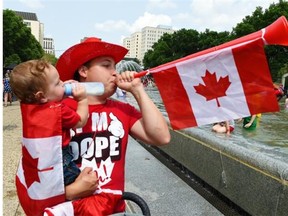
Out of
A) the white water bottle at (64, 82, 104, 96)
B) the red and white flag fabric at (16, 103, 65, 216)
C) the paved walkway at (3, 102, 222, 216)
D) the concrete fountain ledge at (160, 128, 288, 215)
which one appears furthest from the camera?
the paved walkway at (3, 102, 222, 216)

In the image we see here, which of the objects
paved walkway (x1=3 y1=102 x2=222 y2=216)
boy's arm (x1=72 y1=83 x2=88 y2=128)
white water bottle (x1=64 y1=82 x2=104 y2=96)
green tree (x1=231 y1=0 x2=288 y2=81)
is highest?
green tree (x1=231 y1=0 x2=288 y2=81)

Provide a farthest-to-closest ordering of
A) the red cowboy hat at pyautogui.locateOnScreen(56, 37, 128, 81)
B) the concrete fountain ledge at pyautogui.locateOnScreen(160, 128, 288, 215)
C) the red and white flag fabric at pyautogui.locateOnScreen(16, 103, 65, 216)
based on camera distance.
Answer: the concrete fountain ledge at pyautogui.locateOnScreen(160, 128, 288, 215) → the red cowboy hat at pyautogui.locateOnScreen(56, 37, 128, 81) → the red and white flag fabric at pyautogui.locateOnScreen(16, 103, 65, 216)

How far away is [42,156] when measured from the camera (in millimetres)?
1613

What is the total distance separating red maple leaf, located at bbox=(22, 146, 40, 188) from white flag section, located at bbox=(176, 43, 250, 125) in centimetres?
119

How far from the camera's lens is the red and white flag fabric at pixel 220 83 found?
2.31 m

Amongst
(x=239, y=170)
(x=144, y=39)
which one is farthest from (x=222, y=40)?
(x=144, y=39)

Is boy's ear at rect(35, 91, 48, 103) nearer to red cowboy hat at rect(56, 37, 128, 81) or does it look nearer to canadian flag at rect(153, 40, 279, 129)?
red cowboy hat at rect(56, 37, 128, 81)

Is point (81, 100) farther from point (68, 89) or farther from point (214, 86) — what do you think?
point (214, 86)

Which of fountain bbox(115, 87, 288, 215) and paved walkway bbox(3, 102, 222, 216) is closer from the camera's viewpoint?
fountain bbox(115, 87, 288, 215)

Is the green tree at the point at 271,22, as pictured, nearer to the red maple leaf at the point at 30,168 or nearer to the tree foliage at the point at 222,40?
the tree foliage at the point at 222,40

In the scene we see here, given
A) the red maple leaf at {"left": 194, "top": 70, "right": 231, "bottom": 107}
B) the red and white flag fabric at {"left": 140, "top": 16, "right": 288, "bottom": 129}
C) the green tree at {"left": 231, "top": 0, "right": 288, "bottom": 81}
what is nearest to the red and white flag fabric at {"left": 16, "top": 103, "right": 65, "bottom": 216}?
the red and white flag fabric at {"left": 140, "top": 16, "right": 288, "bottom": 129}

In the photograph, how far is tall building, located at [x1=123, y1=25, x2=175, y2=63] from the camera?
486 feet

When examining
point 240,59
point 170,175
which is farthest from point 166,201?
point 240,59

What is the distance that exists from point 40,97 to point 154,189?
2.93 metres
